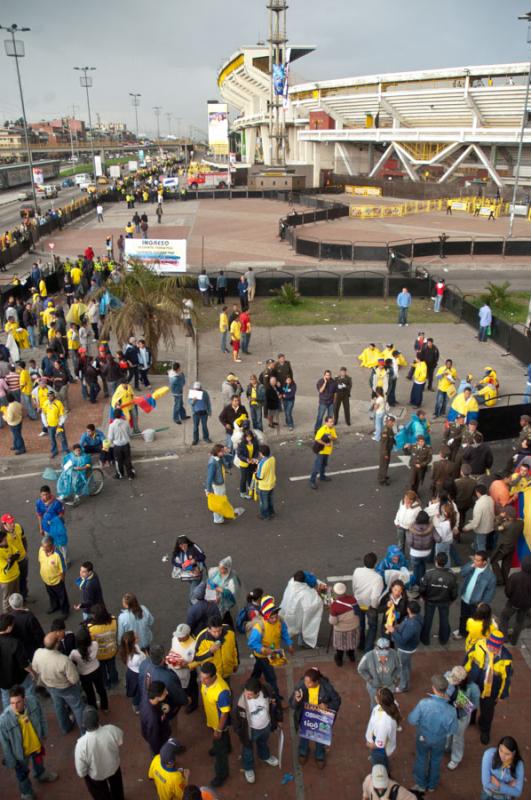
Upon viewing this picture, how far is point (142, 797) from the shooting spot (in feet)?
18.9

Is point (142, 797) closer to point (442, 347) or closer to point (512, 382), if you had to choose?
point (512, 382)

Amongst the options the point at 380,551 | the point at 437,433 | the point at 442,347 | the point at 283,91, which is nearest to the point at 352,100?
the point at 283,91

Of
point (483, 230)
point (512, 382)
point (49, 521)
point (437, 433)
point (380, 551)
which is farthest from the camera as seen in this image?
point (483, 230)

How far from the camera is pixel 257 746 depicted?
6.02m

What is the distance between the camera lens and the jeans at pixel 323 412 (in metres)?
13.7

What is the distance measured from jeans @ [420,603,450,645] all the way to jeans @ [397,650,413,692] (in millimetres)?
654

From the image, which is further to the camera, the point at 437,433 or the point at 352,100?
the point at 352,100

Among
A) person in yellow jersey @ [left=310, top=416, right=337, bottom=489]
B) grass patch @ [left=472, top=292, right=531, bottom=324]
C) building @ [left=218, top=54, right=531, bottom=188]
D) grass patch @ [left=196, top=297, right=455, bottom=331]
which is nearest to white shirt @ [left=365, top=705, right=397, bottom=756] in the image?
person in yellow jersey @ [left=310, top=416, right=337, bottom=489]

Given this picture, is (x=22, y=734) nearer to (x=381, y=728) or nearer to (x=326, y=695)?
(x=326, y=695)

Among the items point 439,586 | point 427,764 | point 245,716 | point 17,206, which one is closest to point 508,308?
point 439,586

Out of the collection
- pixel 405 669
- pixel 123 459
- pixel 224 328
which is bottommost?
pixel 405 669

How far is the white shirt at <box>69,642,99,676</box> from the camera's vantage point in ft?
20.2

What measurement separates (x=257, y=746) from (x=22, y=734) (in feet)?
7.22

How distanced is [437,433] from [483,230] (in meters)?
32.3
